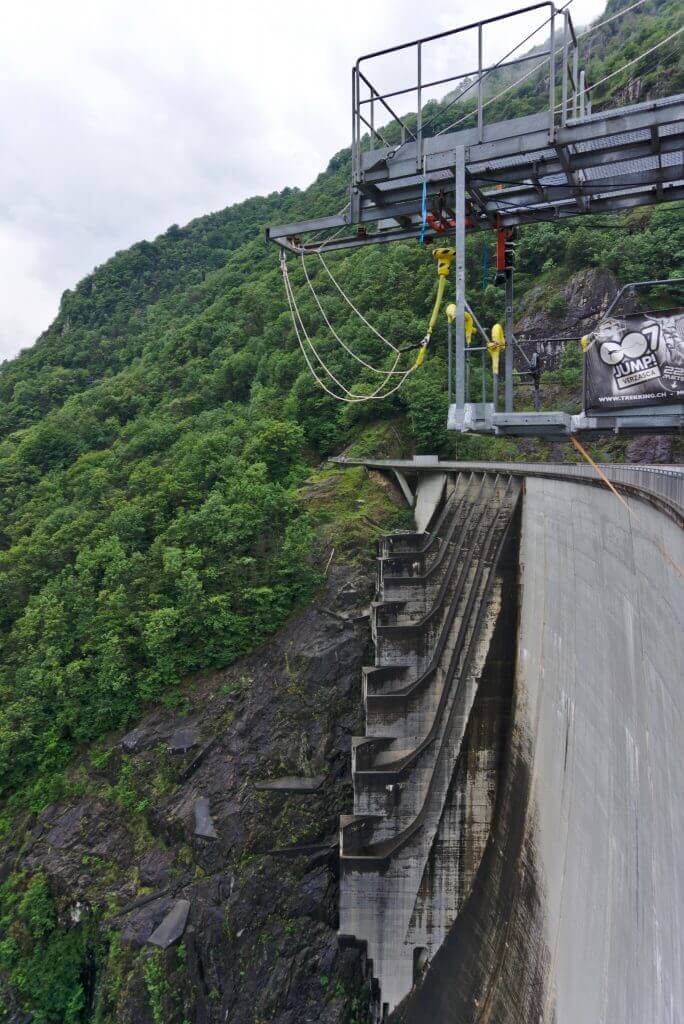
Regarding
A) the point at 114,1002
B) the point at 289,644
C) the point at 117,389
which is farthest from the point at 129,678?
the point at 117,389

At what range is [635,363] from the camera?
7590 mm

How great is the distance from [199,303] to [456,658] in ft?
184

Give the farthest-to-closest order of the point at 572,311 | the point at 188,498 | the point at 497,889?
the point at 572,311 < the point at 188,498 < the point at 497,889

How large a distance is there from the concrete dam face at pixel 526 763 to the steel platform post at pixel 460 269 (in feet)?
8.61

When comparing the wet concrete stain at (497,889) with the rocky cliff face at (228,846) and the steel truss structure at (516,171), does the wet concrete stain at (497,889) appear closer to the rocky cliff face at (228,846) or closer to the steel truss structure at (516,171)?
the rocky cliff face at (228,846)

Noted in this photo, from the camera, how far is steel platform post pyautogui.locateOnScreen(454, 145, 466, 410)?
7.68 metres

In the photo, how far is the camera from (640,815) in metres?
6.24

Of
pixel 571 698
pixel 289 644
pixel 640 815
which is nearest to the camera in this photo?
pixel 640 815

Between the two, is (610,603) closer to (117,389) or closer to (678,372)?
(678,372)

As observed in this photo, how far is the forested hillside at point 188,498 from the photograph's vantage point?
17.8 meters

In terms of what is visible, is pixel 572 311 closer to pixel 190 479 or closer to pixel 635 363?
pixel 190 479

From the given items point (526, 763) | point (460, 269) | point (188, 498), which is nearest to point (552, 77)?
point (460, 269)

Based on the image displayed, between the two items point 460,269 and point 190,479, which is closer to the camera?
point 460,269

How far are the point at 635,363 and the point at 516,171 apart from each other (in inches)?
144
